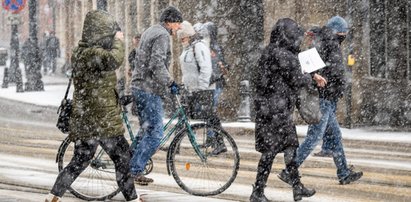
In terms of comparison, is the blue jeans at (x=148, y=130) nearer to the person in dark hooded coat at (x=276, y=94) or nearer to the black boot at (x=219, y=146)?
the black boot at (x=219, y=146)

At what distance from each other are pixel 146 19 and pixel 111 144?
16.6m

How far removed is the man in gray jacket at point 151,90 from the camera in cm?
930

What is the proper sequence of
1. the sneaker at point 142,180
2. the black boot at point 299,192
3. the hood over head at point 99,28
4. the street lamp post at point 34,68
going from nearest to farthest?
the hood over head at point 99,28 → the black boot at point 299,192 → the sneaker at point 142,180 → the street lamp post at point 34,68

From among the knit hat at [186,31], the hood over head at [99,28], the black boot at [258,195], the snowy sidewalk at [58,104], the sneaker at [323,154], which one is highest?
the hood over head at [99,28]

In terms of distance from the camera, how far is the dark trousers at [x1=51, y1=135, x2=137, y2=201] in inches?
313

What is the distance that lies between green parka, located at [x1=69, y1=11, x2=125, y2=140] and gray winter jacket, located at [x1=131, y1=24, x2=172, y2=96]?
1362 millimetres

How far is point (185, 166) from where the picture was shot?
931 cm

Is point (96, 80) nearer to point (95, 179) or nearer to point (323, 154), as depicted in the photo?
point (95, 179)

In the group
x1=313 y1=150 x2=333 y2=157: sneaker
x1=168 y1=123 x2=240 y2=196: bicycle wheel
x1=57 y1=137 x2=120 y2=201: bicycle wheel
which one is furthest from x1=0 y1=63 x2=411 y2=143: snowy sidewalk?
x1=57 y1=137 x2=120 y2=201: bicycle wheel

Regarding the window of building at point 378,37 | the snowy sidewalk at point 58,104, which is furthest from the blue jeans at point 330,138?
the window of building at point 378,37

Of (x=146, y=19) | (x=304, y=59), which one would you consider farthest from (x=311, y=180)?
(x=146, y=19)

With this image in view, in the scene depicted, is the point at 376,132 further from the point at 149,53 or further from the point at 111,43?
the point at 111,43

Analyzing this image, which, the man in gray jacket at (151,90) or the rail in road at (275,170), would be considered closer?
the man in gray jacket at (151,90)

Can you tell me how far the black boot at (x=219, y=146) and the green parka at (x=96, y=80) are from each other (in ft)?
4.52
